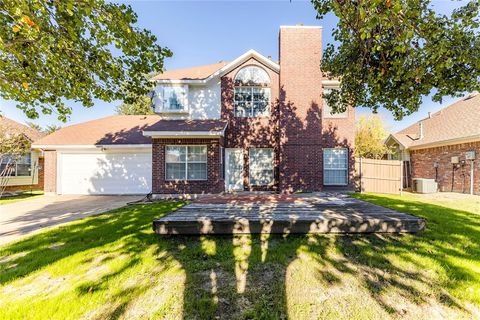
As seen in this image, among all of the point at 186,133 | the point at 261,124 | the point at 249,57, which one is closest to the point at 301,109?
the point at 261,124

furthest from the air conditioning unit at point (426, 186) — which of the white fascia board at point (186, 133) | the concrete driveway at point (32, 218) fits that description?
the concrete driveway at point (32, 218)

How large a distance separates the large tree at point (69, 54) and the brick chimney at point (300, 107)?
7680 mm

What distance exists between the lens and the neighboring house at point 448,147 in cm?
1336

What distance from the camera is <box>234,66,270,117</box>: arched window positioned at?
40.8 ft

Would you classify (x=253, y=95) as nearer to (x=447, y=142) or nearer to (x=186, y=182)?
(x=186, y=182)

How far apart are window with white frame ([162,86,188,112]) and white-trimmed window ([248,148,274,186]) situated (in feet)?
14.5

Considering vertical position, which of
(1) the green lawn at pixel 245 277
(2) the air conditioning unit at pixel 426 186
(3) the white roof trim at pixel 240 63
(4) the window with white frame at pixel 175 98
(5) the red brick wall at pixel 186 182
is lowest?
(1) the green lawn at pixel 245 277

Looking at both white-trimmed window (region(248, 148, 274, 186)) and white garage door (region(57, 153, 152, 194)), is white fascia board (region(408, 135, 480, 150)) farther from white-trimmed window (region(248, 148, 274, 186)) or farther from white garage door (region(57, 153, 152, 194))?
white garage door (region(57, 153, 152, 194))

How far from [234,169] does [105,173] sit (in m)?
7.86

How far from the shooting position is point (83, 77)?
18.5ft

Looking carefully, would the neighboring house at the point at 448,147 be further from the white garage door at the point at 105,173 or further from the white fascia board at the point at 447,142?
the white garage door at the point at 105,173

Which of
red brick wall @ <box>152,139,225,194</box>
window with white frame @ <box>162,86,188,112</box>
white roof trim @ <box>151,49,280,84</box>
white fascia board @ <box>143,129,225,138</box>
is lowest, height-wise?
red brick wall @ <box>152,139,225,194</box>

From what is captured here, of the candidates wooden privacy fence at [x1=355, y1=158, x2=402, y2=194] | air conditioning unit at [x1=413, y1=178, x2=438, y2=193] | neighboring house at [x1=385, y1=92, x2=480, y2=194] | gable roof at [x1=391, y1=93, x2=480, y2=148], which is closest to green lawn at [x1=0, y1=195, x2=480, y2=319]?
wooden privacy fence at [x1=355, y1=158, x2=402, y2=194]

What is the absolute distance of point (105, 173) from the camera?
44.6 ft
